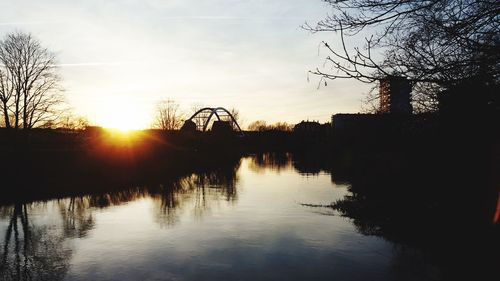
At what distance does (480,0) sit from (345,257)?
6538 mm

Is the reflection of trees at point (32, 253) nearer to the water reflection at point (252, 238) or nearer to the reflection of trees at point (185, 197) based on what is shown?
the water reflection at point (252, 238)

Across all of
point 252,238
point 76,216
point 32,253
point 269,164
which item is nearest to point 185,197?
point 76,216

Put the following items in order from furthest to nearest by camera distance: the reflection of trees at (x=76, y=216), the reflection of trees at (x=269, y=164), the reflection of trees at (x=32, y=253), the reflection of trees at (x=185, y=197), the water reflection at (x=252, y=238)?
the reflection of trees at (x=269, y=164) → the reflection of trees at (x=185, y=197) → the reflection of trees at (x=76, y=216) → the water reflection at (x=252, y=238) → the reflection of trees at (x=32, y=253)

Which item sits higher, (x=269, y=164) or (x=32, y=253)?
(x=32, y=253)

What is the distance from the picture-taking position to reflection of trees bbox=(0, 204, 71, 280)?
328 inches

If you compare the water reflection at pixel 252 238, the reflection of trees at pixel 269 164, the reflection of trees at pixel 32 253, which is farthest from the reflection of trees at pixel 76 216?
the reflection of trees at pixel 269 164

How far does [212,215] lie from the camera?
15664 mm

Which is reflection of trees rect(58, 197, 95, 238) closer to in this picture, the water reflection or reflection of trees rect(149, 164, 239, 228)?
the water reflection

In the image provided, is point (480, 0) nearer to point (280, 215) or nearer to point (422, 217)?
point (422, 217)

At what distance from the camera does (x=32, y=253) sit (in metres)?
9.84

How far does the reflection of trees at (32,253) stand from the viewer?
832 cm

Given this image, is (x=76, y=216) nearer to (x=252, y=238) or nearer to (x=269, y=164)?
(x=252, y=238)

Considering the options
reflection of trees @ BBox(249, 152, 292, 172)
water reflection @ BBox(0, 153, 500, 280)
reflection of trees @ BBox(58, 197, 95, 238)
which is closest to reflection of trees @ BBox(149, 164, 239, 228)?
water reflection @ BBox(0, 153, 500, 280)

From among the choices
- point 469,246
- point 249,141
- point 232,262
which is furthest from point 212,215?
point 249,141
